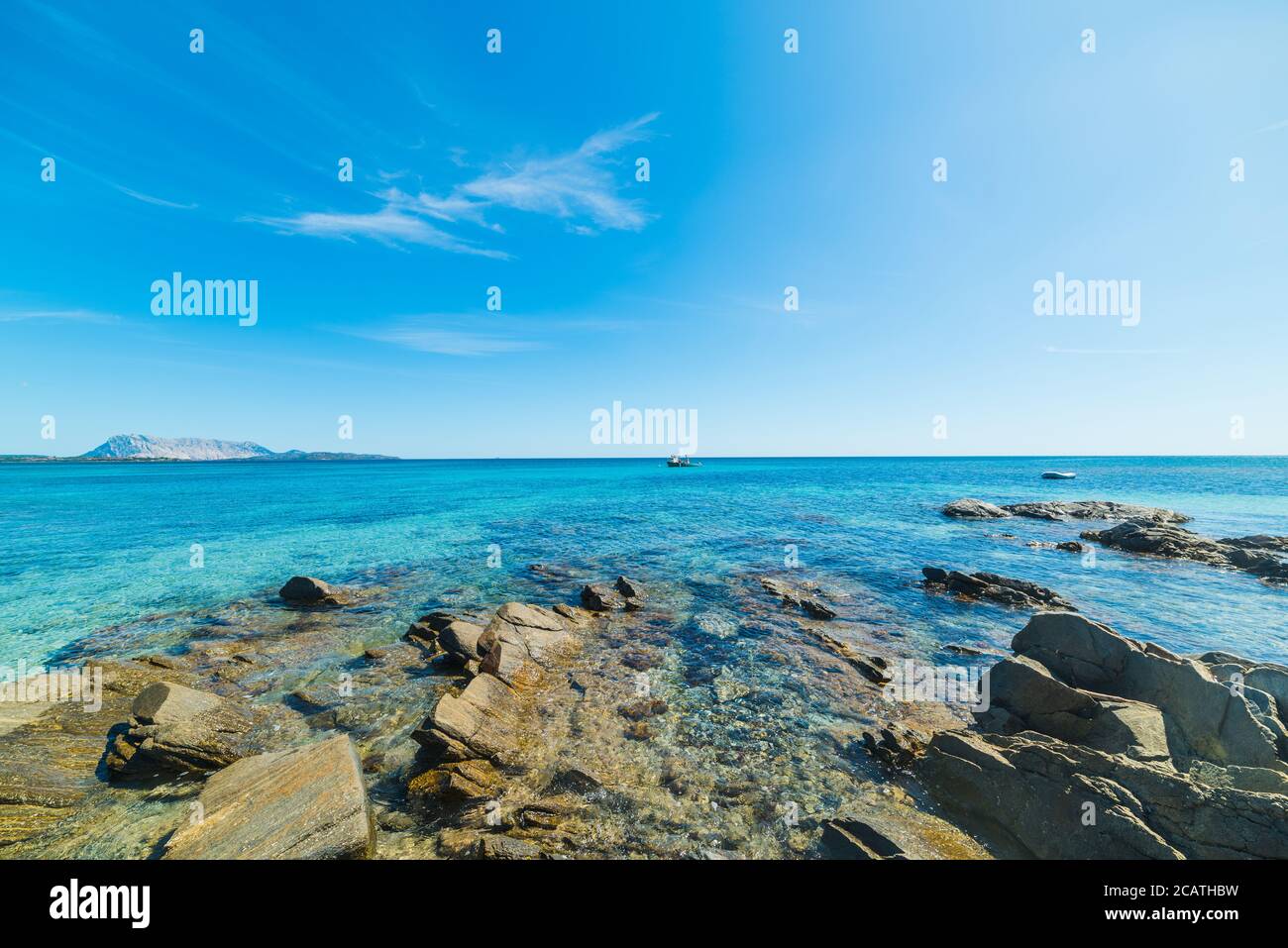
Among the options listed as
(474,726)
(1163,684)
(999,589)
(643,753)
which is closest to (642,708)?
(643,753)

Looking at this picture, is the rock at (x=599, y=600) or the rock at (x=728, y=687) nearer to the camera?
the rock at (x=728, y=687)

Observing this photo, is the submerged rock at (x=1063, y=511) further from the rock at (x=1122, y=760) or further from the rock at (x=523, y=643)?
the rock at (x=523, y=643)

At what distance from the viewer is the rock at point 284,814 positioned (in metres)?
6.21

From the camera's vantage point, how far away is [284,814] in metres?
6.64

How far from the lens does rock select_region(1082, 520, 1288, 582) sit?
2528 centimetres

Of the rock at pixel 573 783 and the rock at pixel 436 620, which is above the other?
the rock at pixel 436 620

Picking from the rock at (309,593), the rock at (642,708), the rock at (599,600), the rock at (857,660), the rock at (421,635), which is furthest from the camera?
the rock at (309,593)

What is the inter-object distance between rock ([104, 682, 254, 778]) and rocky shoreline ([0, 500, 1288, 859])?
6cm

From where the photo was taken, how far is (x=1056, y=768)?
25.3ft

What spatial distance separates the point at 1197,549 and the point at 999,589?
22065mm

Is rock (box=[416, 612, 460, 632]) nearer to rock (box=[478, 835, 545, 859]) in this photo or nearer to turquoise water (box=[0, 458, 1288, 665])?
turquoise water (box=[0, 458, 1288, 665])

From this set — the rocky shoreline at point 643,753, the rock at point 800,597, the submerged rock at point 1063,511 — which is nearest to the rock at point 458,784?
the rocky shoreline at point 643,753

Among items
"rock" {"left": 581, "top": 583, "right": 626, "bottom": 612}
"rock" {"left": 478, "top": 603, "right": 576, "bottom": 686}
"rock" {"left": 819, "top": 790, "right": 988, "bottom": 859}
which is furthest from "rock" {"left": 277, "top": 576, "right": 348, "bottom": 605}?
"rock" {"left": 819, "top": 790, "right": 988, "bottom": 859}

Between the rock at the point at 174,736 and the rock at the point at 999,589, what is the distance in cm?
2774
